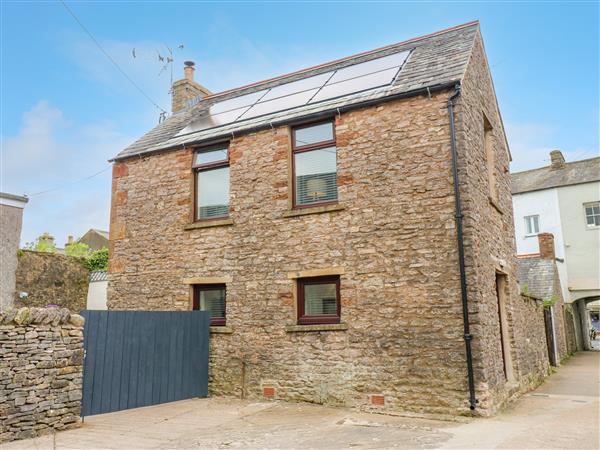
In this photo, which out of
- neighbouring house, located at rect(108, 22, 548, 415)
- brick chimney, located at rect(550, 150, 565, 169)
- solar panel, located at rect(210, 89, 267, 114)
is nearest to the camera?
neighbouring house, located at rect(108, 22, 548, 415)

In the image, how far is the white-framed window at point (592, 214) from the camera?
24094 mm

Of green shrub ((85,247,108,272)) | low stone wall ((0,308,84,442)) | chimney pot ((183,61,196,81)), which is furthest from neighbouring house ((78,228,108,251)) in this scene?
low stone wall ((0,308,84,442))

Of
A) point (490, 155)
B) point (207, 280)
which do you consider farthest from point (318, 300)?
point (490, 155)

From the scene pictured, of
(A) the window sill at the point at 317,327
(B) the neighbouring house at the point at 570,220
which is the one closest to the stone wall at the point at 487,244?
(A) the window sill at the point at 317,327

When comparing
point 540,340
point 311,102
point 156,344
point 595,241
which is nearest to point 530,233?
point 595,241

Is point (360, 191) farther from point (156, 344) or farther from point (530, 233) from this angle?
point (530, 233)

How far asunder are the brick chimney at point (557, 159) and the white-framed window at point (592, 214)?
338cm

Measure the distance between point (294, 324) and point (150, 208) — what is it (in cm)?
477

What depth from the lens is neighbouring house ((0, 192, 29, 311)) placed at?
11859 mm

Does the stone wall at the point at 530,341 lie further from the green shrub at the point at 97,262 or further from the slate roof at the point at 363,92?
the green shrub at the point at 97,262

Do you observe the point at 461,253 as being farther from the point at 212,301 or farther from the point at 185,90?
the point at 185,90

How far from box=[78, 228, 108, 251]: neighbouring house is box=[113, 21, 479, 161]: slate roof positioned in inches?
973

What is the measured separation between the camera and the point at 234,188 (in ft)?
34.7

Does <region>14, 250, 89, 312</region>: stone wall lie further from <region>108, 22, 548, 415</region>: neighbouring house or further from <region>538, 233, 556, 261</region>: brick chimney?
<region>538, 233, 556, 261</region>: brick chimney
